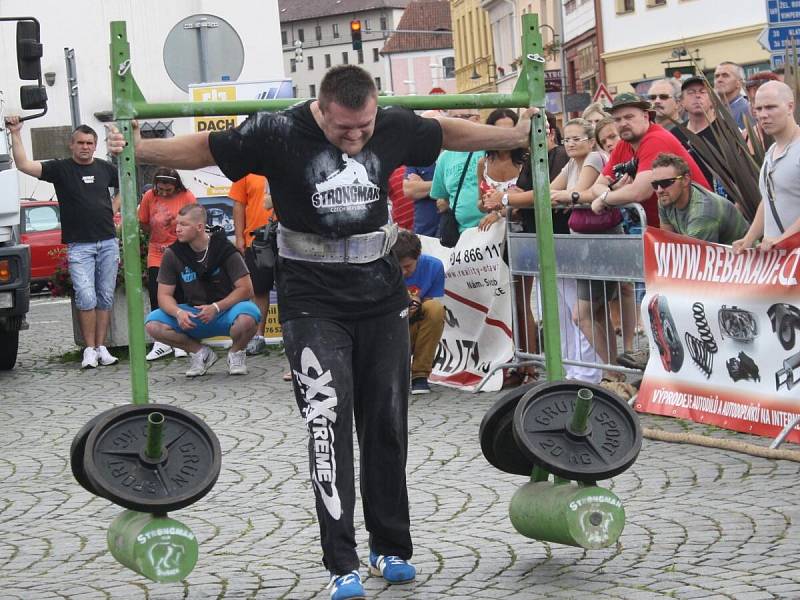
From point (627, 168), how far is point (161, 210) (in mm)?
5183

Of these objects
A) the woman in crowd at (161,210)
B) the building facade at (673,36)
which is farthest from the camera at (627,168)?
the building facade at (673,36)

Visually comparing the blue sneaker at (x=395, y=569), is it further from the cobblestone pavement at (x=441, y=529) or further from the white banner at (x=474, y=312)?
the white banner at (x=474, y=312)

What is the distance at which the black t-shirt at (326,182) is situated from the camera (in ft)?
18.2

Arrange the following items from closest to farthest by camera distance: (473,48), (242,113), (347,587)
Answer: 1. (347,587)
2. (242,113)
3. (473,48)

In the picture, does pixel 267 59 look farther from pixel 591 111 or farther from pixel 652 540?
pixel 652 540

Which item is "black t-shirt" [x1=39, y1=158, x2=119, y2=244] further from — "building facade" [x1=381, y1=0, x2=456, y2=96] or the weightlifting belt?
"building facade" [x1=381, y1=0, x2=456, y2=96]

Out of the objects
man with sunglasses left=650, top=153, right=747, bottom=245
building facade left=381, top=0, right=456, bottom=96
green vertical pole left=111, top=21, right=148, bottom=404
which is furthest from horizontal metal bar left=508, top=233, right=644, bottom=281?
building facade left=381, top=0, right=456, bottom=96

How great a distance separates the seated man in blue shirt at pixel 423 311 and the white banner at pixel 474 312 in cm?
26

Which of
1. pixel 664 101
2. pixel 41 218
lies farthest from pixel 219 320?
pixel 41 218

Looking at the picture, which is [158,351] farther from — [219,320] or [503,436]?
[503,436]

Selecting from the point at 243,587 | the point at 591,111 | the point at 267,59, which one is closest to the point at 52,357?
the point at 591,111

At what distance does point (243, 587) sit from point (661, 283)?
4.24 m

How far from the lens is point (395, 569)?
574 cm

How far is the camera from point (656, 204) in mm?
10039
